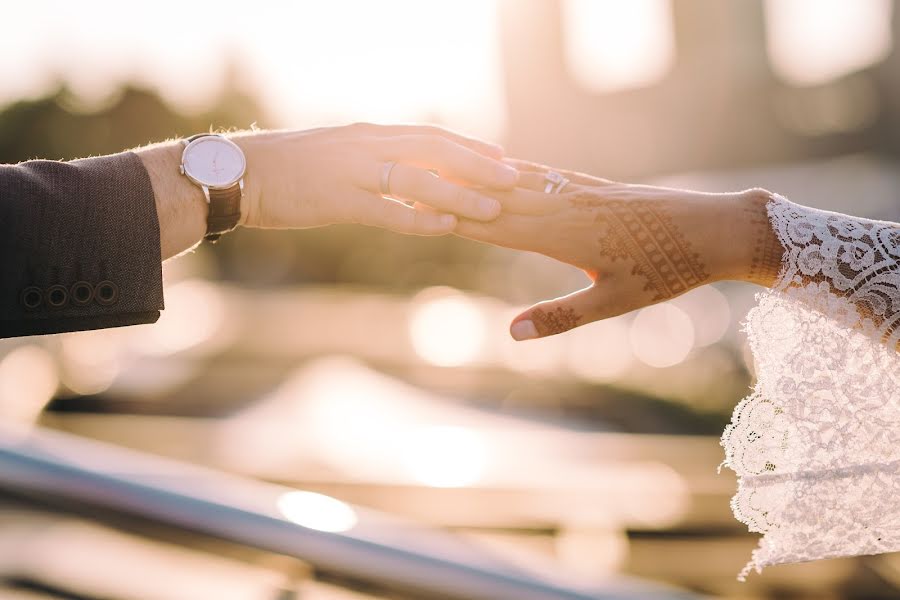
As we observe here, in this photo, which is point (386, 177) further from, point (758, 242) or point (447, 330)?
point (447, 330)

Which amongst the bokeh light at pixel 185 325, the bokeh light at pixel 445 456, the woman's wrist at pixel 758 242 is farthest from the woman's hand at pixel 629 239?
the bokeh light at pixel 185 325

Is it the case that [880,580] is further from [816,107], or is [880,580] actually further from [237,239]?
[816,107]

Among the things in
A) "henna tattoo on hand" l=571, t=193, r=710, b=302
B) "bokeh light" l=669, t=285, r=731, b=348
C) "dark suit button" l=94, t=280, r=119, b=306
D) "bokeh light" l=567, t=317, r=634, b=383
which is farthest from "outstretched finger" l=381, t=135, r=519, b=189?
"bokeh light" l=669, t=285, r=731, b=348

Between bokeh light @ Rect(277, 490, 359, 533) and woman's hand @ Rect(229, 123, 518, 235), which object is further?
woman's hand @ Rect(229, 123, 518, 235)

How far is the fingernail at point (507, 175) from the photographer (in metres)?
2.19

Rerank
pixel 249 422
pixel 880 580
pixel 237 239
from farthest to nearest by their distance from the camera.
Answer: pixel 237 239
pixel 249 422
pixel 880 580

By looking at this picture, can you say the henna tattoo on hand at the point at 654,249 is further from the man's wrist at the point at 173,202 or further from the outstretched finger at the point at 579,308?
the man's wrist at the point at 173,202

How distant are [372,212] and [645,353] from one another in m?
11.7

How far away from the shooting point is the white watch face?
1.97m

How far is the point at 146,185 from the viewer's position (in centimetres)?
182

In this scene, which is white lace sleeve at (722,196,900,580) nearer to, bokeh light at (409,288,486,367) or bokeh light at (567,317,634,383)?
bokeh light at (567,317,634,383)

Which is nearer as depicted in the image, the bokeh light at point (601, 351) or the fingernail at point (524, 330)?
the fingernail at point (524, 330)

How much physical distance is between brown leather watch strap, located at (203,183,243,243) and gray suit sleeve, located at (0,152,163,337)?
0.68 feet

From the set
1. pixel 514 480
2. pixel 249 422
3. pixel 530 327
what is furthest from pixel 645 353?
pixel 530 327
